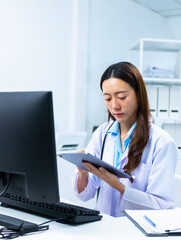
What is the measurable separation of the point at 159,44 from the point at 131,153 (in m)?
2.35

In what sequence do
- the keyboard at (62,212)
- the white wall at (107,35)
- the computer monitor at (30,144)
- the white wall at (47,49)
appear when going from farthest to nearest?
the white wall at (107,35) < the white wall at (47,49) < the keyboard at (62,212) < the computer monitor at (30,144)

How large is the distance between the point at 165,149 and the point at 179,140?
2074 mm

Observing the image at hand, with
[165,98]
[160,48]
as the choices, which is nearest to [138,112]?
[165,98]

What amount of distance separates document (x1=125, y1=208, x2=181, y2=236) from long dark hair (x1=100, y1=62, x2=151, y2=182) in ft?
1.12

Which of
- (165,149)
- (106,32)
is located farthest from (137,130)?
(106,32)

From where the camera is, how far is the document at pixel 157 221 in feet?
3.53

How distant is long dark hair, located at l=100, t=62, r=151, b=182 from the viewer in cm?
157

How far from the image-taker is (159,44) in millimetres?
3674

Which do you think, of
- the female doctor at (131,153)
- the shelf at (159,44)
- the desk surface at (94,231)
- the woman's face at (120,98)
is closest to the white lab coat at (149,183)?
the female doctor at (131,153)

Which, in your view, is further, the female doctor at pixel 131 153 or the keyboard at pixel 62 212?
the female doctor at pixel 131 153

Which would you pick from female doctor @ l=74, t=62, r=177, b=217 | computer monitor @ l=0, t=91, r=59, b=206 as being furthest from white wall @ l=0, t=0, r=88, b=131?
computer monitor @ l=0, t=91, r=59, b=206

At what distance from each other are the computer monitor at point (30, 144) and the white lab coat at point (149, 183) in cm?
52

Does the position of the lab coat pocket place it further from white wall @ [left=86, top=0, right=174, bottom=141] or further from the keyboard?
white wall @ [left=86, top=0, right=174, bottom=141]

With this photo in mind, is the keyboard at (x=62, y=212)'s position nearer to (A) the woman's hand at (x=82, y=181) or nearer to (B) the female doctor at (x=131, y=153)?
(B) the female doctor at (x=131, y=153)
